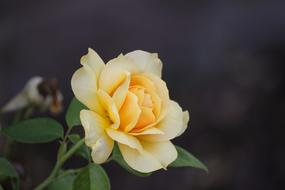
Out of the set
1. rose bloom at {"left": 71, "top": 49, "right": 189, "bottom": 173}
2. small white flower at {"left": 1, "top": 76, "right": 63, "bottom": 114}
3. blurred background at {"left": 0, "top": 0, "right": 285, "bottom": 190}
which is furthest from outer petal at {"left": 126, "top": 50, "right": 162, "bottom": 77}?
blurred background at {"left": 0, "top": 0, "right": 285, "bottom": 190}

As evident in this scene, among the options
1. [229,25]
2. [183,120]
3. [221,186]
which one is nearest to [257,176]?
[221,186]

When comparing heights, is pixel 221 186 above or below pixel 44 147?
below

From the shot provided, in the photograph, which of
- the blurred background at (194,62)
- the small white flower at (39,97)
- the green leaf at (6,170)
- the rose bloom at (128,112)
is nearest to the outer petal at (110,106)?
the rose bloom at (128,112)

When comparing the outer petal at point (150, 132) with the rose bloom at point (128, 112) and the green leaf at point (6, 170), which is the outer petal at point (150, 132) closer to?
the rose bloom at point (128, 112)

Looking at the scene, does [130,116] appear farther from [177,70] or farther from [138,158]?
[177,70]

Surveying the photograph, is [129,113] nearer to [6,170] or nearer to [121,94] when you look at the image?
[121,94]

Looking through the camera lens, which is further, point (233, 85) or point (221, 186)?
point (233, 85)

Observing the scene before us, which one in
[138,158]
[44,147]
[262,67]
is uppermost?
[138,158]
